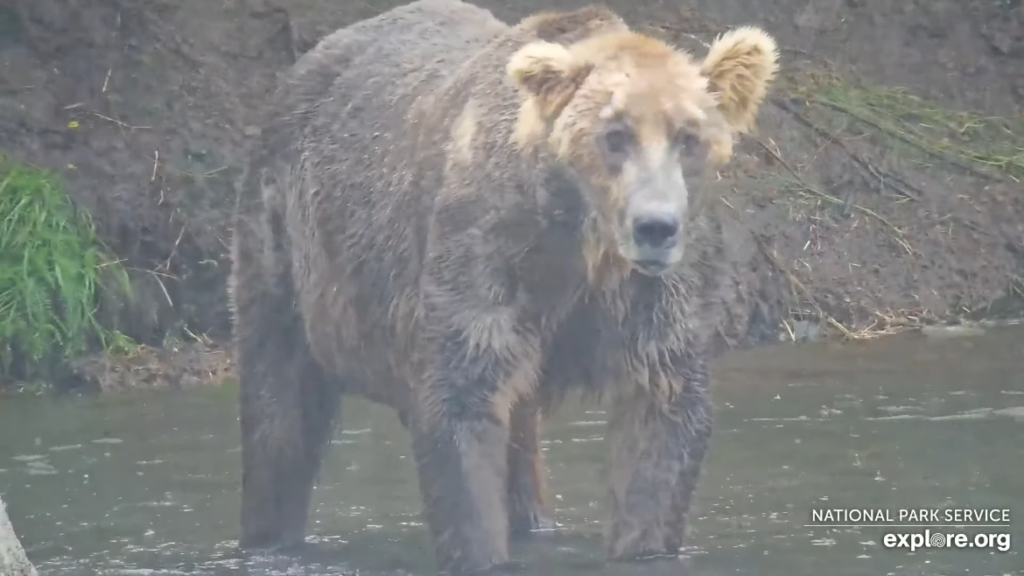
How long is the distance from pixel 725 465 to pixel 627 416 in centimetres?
175

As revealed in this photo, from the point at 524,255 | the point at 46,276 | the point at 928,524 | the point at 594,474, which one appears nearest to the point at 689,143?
the point at 524,255

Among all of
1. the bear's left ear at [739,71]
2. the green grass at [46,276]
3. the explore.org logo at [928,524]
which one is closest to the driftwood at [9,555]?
Result: the bear's left ear at [739,71]

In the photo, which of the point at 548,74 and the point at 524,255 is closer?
the point at 548,74

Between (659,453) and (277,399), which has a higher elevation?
(659,453)

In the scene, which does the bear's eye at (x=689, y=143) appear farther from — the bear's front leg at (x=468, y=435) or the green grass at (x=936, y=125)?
the green grass at (x=936, y=125)

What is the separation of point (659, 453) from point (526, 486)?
1.05 metres

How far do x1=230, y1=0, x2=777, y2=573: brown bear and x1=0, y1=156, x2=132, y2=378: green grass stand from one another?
3.48 meters

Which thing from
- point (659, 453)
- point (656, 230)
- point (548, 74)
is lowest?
point (659, 453)

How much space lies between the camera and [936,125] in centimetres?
1221

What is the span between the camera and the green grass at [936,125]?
38.7 ft

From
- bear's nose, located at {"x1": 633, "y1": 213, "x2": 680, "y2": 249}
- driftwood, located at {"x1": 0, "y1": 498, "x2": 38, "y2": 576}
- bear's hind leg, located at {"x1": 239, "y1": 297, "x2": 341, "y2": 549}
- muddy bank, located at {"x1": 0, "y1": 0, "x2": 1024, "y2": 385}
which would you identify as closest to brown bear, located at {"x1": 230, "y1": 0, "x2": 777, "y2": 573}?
bear's nose, located at {"x1": 633, "y1": 213, "x2": 680, "y2": 249}

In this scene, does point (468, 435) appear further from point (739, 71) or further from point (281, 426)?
point (281, 426)

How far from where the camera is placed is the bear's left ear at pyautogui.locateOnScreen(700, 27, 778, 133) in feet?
17.0

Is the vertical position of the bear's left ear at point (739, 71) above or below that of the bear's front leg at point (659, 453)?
above
